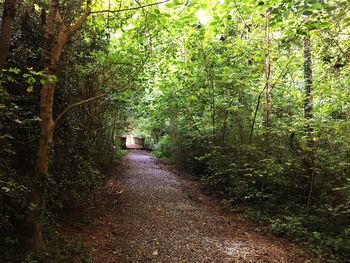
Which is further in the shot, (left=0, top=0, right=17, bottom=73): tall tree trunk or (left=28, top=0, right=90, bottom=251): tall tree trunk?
(left=28, top=0, right=90, bottom=251): tall tree trunk

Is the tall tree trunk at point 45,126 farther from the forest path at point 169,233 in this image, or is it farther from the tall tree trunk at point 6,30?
the forest path at point 169,233

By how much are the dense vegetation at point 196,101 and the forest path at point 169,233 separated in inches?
23.5

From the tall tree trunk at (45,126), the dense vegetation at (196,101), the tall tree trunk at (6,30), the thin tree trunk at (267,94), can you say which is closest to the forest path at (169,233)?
the dense vegetation at (196,101)

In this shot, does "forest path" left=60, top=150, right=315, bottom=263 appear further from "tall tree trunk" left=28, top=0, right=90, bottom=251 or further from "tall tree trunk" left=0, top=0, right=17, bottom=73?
"tall tree trunk" left=0, top=0, right=17, bottom=73

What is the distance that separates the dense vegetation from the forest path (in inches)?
23.5

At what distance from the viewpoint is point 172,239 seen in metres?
5.66

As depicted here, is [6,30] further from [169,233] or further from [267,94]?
[267,94]

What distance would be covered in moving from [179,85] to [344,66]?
591 cm

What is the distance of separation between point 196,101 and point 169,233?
18.5 feet

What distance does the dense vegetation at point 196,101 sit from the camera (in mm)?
4062

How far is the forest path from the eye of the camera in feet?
16.3

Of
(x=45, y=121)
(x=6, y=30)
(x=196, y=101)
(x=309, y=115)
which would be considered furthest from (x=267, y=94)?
(x=6, y=30)

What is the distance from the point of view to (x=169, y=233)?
19.6 ft

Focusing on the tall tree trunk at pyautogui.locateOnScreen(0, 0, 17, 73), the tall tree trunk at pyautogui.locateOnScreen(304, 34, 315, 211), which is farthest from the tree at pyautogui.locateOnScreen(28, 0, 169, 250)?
the tall tree trunk at pyautogui.locateOnScreen(304, 34, 315, 211)
